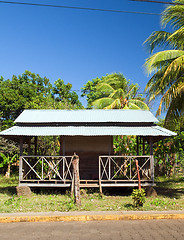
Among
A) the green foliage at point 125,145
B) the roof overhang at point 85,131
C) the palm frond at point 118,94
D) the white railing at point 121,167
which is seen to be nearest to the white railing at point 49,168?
the roof overhang at point 85,131

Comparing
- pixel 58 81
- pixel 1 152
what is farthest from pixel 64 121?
pixel 58 81

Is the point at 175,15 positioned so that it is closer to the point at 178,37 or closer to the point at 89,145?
the point at 178,37

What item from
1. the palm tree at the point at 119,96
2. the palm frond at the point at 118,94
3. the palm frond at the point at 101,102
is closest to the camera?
the palm tree at the point at 119,96

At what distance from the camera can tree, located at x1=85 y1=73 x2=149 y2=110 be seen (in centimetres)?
1898

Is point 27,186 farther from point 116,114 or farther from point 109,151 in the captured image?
point 116,114

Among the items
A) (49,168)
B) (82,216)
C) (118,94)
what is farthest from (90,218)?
(118,94)

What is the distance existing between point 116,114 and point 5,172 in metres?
11.0

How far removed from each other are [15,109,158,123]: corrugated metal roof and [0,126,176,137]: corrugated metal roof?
0.35 m

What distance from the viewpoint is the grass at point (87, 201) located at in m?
8.48

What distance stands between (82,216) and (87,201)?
2.31 meters

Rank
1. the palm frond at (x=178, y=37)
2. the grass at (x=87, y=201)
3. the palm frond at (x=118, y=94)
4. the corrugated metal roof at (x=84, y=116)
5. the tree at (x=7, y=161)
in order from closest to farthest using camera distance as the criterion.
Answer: the grass at (x=87, y=201), the palm frond at (x=178, y=37), the corrugated metal roof at (x=84, y=116), the tree at (x=7, y=161), the palm frond at (x=118, y=94)

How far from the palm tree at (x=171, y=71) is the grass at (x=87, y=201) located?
3.55 meters

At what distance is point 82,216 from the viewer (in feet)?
24.5

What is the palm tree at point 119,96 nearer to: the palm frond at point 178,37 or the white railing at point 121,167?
the white railing at point 121,167
